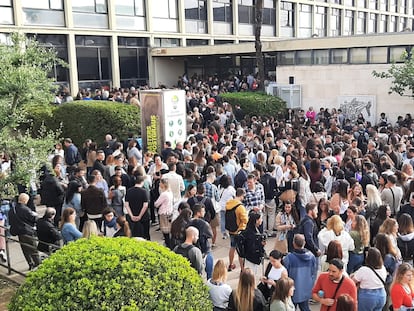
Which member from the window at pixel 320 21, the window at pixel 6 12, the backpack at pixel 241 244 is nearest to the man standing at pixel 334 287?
the backpack at pixel 241 244

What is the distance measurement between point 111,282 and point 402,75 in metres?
17.1

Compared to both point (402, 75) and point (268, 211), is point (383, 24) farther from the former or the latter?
point (268, 211)

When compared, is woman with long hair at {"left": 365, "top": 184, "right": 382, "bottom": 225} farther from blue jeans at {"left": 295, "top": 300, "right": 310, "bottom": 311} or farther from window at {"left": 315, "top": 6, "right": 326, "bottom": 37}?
window at {"left": 315, "top": 6, "right": 326, "bottom": 37}

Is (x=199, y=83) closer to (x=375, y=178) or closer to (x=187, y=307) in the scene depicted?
(x=375, y=178)

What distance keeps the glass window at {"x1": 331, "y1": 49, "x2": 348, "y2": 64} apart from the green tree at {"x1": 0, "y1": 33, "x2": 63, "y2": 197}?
17352 millimetres

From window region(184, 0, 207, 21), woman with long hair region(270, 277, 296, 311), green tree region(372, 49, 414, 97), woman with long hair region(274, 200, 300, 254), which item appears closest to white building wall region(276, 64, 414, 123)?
green tree region(372, 49, 414, 97)

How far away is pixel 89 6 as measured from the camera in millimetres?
Answer: 29391

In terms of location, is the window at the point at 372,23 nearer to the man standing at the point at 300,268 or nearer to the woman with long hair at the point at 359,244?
the woman with long hair at the point at 359,244

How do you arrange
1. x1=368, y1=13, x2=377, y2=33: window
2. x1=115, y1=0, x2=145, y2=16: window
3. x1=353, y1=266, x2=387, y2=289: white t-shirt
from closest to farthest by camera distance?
x1=353, y1=266, x2=387, y2=289: white t-shirt
x1=115, y1=0, x2=145, y2=16: window
x1=368, y1=13, x2=377, y2=33: window

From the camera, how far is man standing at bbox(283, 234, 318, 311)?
6633 millimetres

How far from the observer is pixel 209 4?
36719 mm

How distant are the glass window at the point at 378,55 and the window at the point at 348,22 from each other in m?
30.7

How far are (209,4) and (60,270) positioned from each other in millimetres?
34260

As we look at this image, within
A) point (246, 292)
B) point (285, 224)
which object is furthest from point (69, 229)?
point (285, 224)
